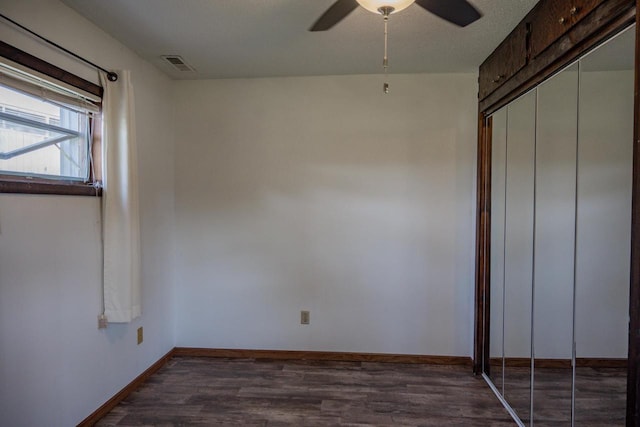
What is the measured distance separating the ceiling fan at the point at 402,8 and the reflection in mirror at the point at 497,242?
1.02 m

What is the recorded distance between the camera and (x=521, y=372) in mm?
2244

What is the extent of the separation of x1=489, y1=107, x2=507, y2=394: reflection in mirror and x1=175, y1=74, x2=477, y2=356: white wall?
30cm

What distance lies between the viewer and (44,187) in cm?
184

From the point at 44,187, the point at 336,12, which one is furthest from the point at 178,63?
the point at 336,12

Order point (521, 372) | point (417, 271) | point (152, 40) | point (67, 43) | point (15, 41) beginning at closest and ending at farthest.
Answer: point (15, 41) → point (67, 43) → point (521, 372) → point (152, 40) → point (417, 271)

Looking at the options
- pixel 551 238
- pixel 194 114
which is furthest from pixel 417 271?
pixel 194 114

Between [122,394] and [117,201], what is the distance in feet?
4.43

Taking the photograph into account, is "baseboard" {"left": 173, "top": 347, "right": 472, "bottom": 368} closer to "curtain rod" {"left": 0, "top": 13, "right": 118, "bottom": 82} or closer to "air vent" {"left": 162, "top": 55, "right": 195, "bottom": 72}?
"curtain rod" {"left": 0, "top": 13, "right": 118, "bottom": 82}

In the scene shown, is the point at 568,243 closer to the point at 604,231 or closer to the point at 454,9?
the point at 604,231

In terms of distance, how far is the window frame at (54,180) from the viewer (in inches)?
65.2

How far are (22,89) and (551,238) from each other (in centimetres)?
279

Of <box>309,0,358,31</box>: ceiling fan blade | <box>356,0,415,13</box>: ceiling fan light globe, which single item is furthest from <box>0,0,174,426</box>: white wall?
<box>356,0,415,13</box>: ceiling fan light globe

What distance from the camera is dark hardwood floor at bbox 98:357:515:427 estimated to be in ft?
7.45

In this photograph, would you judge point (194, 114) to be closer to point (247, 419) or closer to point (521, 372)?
point (247, 419)
